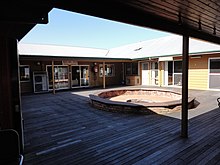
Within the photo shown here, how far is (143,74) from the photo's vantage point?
15578mm

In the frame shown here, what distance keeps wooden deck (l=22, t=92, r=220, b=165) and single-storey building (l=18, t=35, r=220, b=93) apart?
616cm

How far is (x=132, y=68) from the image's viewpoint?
1633 cm

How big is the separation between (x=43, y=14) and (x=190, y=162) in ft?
11.0

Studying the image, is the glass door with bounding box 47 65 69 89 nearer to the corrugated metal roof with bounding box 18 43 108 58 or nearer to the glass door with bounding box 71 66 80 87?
the glass door with bounding box 71 66 80 87

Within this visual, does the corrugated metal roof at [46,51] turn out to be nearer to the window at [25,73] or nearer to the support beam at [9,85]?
the window at [25,73]

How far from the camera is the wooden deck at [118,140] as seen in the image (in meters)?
3.03

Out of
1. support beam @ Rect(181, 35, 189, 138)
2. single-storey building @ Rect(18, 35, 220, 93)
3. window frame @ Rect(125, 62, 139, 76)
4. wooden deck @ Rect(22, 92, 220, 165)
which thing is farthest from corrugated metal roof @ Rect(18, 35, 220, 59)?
support beam @ Rect(181, 35, 189, 138)

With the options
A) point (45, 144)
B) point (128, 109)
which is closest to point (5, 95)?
point (45, 144)

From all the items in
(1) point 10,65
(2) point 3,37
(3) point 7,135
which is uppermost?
(2) point 3,37

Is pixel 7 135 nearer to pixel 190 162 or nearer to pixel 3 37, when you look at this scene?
pixel 3 37

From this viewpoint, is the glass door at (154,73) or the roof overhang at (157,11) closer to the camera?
the roof overhang at (157,11)

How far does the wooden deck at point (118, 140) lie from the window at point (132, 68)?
10506 mm

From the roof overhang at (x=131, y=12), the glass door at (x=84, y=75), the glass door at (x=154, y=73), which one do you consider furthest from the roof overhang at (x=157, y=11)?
the glass door at (x=84, y=75)

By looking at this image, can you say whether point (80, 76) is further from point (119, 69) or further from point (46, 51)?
point (119, 69)
